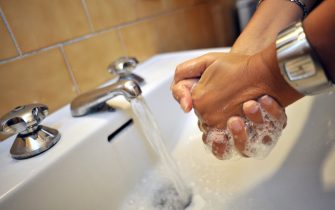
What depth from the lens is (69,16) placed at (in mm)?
532

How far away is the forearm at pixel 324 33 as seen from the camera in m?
0.23

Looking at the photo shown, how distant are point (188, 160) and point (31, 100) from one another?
309 millimetres

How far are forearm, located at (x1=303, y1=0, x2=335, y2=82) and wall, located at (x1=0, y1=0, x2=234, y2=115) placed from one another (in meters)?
0.43

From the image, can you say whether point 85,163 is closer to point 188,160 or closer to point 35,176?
point 35,176

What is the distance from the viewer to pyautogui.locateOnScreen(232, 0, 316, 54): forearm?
46cm

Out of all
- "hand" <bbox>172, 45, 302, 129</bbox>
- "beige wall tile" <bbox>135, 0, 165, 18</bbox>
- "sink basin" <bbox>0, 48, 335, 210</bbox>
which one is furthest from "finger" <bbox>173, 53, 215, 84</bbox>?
"beige wall tile" <bbox>135, 0, 165, 18</bbox>

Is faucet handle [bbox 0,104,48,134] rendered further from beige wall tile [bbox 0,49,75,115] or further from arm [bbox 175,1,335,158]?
arm [bbox 175,1,335,158]

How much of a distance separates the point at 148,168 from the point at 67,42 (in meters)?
0.30

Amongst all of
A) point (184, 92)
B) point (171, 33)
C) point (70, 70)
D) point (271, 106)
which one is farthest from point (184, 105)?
point (171, 33)

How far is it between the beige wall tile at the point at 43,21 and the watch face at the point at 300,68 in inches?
16.6

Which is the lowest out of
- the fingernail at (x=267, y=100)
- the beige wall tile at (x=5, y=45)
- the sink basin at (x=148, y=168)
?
the sink basin at (x=148, y=168)

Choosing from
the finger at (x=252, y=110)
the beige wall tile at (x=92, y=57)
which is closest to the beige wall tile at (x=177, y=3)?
the beige wall tile at (x=92, y=57)

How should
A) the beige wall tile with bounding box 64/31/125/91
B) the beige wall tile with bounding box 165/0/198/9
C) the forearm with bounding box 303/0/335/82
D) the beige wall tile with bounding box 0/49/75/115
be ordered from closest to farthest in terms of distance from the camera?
the forearm with bounding box 303/0/335/82, the beige wall tile with bounding box 0/49/75/115, the beige wall tile with bounding box 64/31/125/91, the beige wall tile with bounding box 165/0/198/9

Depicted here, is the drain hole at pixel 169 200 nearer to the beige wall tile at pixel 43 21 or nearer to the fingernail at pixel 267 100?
Answer: the fingernail at pixel 267 100
